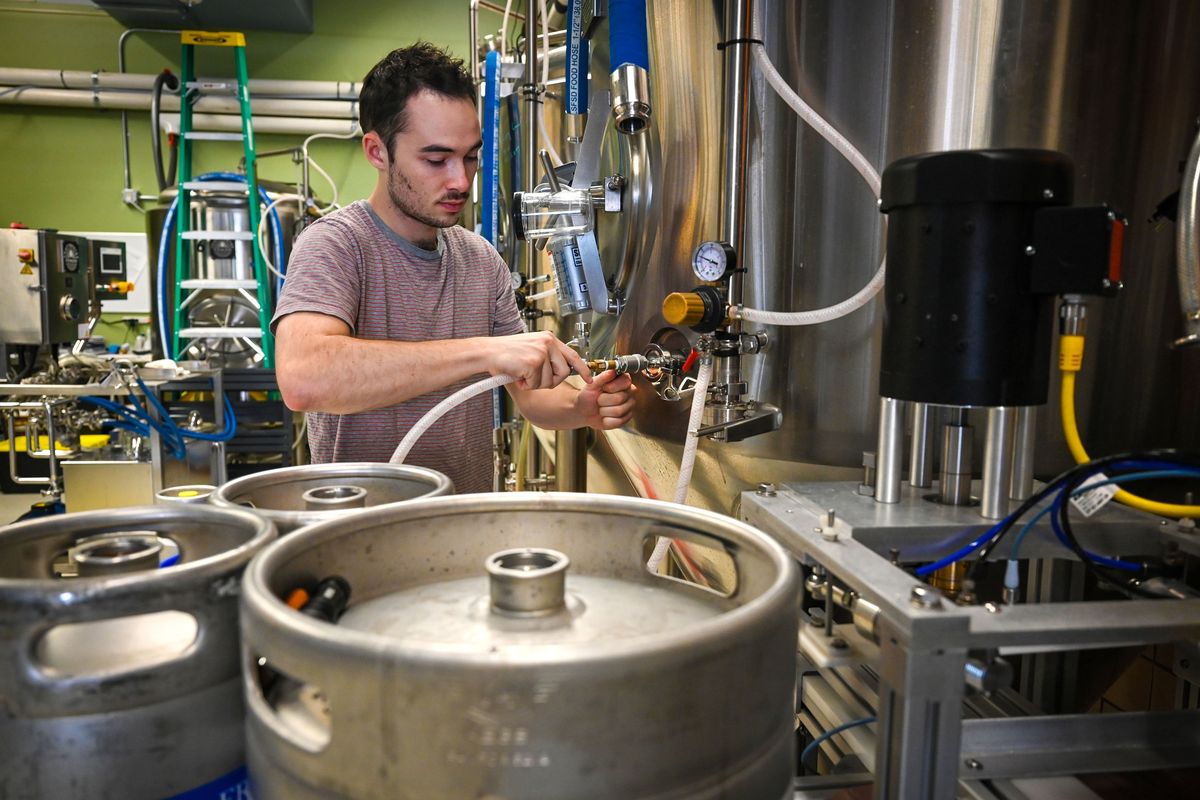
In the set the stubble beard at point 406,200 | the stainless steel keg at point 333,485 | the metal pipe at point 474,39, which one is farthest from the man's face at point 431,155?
the metal pipe at point 474,39

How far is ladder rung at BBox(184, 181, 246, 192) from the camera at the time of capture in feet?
11.9

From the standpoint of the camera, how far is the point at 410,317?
4.58 feet

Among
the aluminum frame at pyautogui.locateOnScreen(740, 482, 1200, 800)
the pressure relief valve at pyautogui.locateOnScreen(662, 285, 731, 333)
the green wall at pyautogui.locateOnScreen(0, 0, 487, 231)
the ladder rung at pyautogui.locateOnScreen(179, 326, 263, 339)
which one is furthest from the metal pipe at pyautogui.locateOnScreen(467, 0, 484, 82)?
the green wall at pyautogui.locateOnScreen(0, 0, 487, 231)

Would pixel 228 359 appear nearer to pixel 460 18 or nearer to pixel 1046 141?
pixel 460 18

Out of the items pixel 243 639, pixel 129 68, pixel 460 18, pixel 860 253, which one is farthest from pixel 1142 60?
pixel 129 68

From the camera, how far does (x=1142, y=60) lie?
898 mm

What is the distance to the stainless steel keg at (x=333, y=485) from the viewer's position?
65 cm

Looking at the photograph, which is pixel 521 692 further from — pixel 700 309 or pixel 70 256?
pixel 70 256

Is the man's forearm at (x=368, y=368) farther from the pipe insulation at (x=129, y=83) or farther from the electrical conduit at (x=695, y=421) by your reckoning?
the pipe insulation at (x=129, y=83)

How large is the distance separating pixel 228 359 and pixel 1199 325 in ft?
12.7

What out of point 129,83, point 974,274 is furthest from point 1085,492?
point 129,83

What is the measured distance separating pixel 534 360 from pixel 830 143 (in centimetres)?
49

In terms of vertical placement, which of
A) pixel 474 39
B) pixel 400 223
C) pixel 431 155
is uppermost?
pixel 474 39

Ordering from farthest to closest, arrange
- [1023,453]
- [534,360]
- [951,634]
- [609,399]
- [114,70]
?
[114,70], [609,399], [534,360], [1023,453], [951,634]
